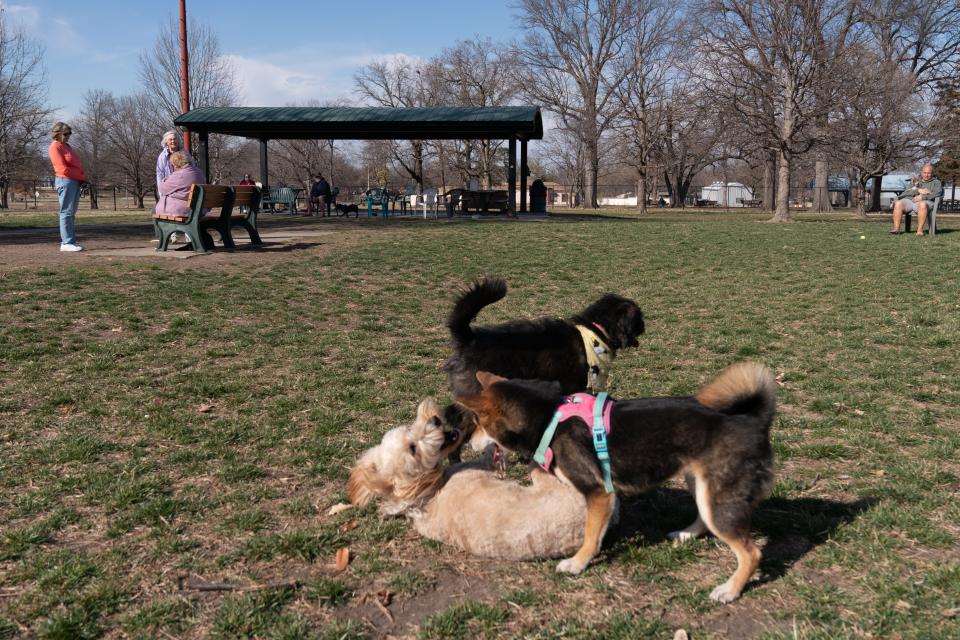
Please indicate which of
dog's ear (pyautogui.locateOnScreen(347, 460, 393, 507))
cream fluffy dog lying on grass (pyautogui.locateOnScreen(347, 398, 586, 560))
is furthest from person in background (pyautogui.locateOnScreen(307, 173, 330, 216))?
cream fluffy dog lying on grass (pyautogui.locateOnScreen(347, 398, 586, 560))

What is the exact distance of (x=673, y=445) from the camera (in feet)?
9.65

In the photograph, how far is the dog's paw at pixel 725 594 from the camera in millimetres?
2801

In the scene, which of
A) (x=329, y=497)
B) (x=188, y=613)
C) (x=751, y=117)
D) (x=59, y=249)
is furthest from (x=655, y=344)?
(x=751, y=117)

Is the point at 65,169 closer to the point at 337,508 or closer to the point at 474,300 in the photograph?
the point at 474,300

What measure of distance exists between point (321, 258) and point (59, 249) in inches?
194

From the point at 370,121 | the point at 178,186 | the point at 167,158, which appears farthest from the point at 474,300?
the point at 370,121

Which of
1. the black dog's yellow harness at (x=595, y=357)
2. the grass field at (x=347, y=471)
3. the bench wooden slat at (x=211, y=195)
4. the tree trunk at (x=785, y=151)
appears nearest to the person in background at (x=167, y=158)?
the bench wooden slat at (x=211, y=195)

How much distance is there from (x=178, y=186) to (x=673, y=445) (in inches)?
439

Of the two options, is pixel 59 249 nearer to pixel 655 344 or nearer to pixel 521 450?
pixel 655 344

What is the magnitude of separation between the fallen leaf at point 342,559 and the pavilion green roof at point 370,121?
22214mm

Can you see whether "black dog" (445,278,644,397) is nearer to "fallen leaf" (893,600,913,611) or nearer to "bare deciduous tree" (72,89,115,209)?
"fallen leaf" (893,600,913,611)

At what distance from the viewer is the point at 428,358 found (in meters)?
6.60

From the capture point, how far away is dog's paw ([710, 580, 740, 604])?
2801 millimetres

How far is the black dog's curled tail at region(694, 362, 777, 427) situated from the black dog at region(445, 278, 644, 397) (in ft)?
4.27
